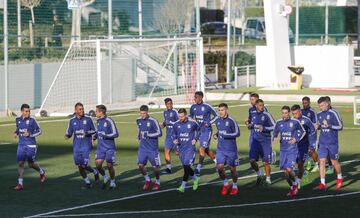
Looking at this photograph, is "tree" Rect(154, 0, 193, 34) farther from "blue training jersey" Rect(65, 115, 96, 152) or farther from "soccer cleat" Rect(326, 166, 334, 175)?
"blue training jersey" Rect(65, 115, 96, 152)

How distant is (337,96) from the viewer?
1863 inches

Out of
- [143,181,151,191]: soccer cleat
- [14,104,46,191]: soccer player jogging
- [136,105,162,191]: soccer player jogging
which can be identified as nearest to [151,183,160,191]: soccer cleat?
[136,105,162,191]: soccer player jogging

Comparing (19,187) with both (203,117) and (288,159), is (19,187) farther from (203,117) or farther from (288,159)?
(288,159)

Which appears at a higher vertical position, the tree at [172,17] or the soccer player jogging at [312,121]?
the tree at [172,17]

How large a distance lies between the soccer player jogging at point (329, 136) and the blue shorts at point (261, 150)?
121 centimetres

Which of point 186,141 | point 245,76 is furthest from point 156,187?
point 245,76

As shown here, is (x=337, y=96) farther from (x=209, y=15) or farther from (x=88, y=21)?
(x=209, y=15)

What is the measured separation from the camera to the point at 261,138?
850 inches

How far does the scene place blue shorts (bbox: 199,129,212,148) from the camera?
24.0m

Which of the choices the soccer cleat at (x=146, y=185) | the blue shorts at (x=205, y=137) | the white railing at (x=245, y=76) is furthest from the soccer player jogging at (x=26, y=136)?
the white railing at (x=245, y=76)

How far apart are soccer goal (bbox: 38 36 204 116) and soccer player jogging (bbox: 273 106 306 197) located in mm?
21737

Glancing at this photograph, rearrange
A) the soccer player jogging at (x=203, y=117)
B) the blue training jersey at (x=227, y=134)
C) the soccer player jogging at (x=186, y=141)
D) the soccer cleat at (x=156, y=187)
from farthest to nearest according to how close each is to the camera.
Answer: the soccer player jogging at (x=203, y=117)
the soccer cleat at (x=156, y=187)
the soccer player jogging at (x=186, y=141)
the blue training jersey at (x=227, y=134)

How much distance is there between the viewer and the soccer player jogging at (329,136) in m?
20.8

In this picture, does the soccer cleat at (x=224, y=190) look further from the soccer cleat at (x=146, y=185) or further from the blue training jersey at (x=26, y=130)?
the blue training jersey at (x=26, y=130)
